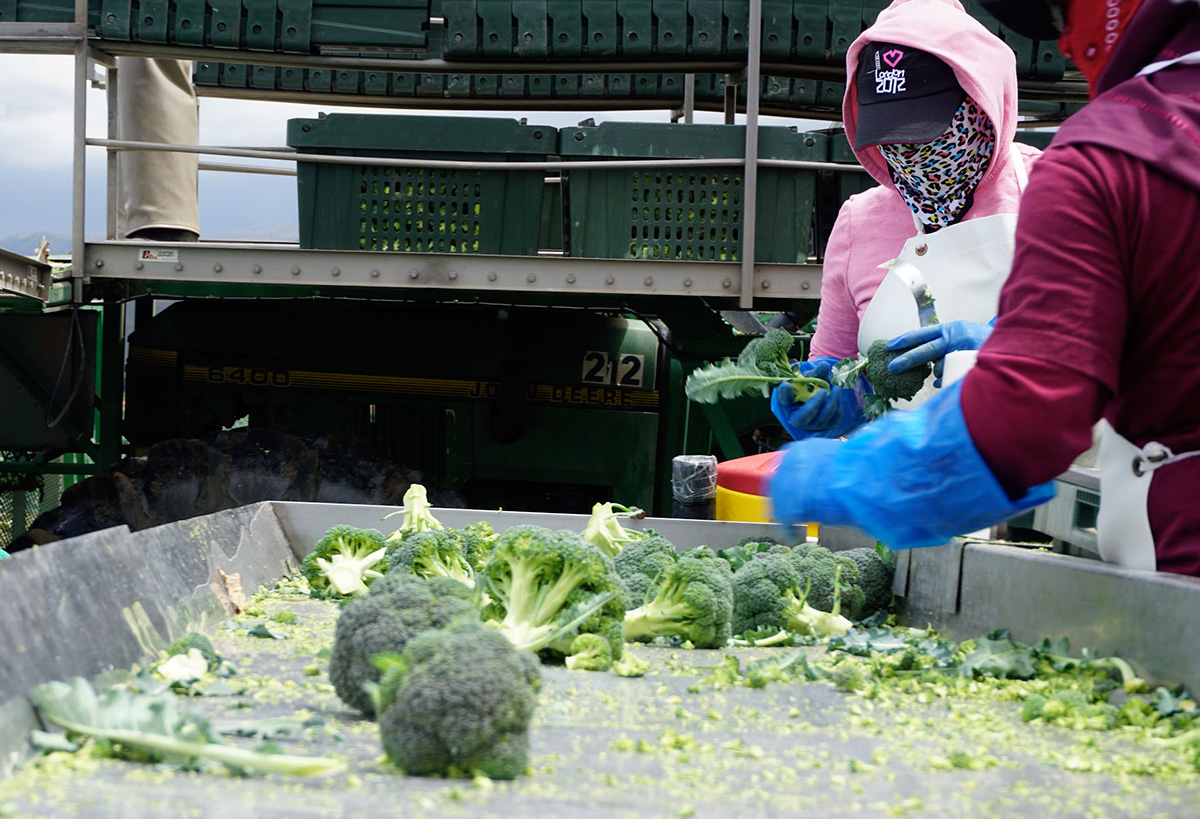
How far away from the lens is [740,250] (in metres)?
5.53

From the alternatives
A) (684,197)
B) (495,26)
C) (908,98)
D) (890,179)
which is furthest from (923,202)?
(495,26)

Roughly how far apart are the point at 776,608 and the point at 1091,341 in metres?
1.16

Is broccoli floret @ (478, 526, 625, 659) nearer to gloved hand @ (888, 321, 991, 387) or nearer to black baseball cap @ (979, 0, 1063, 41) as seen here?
gloved hand @ (888, 321, 991, 387)

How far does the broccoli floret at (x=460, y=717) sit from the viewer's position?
1424 mm

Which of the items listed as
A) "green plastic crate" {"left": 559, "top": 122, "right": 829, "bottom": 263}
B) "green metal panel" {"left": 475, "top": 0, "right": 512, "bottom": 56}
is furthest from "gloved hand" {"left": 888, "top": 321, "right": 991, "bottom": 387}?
"green metal panel" {"left": 475, "top": 0, "right": 512, "bottom": 56}

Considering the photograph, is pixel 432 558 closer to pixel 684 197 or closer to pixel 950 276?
pixel 950 276

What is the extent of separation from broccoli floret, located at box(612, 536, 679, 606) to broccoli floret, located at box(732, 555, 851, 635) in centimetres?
17

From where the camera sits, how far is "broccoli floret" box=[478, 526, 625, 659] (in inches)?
83.9

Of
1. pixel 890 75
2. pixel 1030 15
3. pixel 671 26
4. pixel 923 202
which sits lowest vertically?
pixel 923 202

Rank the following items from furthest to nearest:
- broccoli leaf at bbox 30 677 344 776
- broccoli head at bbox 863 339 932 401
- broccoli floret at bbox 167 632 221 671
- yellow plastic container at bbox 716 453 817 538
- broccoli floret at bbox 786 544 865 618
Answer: yellow plastic container at bbox 716 453 817 538
broccoli head at bbox 863 339 932 401
broccoli floret at bbox 786 544 865 618
broccoli floret at bbox 167 632 221 671
broccoli leaf at bbox 30 677 344 776

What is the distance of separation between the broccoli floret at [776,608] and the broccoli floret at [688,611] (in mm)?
97

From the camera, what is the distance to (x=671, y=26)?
18.2 feet

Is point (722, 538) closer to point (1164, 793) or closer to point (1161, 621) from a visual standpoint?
point (1161, 621)

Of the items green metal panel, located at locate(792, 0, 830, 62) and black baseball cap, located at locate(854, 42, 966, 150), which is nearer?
black baseball cap, located at locate(854, 42, 966, 150)
